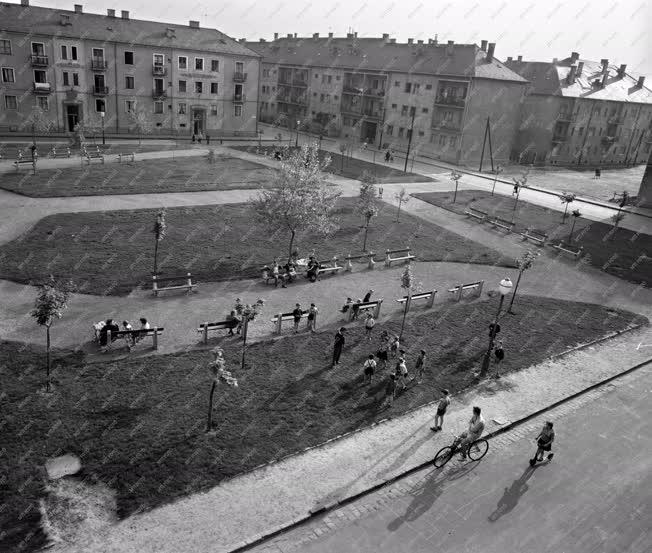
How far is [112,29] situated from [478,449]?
55.5m

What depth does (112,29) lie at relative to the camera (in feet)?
173

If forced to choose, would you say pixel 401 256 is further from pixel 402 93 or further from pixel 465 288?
pixel 402 93

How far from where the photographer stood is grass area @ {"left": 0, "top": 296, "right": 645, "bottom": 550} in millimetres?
11266

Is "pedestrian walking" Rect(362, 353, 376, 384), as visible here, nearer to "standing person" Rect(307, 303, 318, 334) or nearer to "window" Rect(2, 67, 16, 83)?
"standing person" Rect(307, 303, 318, 334)

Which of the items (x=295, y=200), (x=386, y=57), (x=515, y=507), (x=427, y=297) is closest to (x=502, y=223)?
(x=427, y=297)

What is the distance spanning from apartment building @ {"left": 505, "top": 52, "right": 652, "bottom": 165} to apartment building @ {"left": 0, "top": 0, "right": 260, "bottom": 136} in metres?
34.5

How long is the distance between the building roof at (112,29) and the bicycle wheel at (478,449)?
53.1 metres

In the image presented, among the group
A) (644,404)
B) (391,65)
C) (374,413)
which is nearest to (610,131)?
(391,65)

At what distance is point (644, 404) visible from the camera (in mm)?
16172

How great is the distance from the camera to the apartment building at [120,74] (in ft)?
160

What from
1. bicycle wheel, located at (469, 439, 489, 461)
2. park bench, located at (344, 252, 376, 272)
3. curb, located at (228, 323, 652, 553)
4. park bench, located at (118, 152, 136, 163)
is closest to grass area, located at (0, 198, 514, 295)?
park bench, located at (344, 252, 376, 272)

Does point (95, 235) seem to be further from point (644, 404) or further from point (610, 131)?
point (610, 131)

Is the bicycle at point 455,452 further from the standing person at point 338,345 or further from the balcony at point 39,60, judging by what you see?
the balcony at point 39,60

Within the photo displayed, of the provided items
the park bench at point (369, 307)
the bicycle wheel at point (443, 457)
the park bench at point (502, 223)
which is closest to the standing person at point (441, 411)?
the bicycle wheel at point (443, 457)
